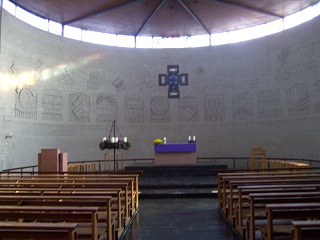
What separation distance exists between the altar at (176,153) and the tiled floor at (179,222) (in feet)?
18.2

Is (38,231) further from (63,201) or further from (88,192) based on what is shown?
(88,192)

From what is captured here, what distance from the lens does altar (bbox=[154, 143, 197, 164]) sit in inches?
594

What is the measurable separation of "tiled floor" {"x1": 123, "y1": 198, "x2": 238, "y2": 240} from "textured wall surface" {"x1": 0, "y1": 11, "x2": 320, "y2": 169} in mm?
7566

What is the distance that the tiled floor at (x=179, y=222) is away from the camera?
5902mm

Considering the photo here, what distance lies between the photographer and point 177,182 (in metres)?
11.6

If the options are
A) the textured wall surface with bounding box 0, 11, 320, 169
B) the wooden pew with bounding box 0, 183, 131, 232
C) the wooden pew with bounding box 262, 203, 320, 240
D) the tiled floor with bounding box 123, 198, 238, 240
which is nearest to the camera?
the wooden pew with bounding box 262, 203, 320, 240

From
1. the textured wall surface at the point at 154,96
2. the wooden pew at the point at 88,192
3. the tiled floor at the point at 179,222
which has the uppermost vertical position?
the textured wall surface at the point at 154,96

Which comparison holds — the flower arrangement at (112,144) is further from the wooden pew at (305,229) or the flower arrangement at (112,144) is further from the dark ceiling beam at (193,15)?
the wooden pew at (305,229)

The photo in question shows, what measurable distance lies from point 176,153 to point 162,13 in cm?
720

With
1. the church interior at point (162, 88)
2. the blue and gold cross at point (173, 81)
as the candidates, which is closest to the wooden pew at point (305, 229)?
the church interior at point (162, 88)

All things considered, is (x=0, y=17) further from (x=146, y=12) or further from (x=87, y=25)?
(x=146, y=12)

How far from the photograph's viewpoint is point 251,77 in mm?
18062

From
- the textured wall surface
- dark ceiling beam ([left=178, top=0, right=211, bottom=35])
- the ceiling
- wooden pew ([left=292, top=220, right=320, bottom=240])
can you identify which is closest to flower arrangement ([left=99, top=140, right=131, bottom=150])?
the textured wall surface

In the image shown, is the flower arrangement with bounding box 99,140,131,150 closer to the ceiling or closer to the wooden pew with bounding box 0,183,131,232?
the wooden pew with bounding box 0,183,131,232
